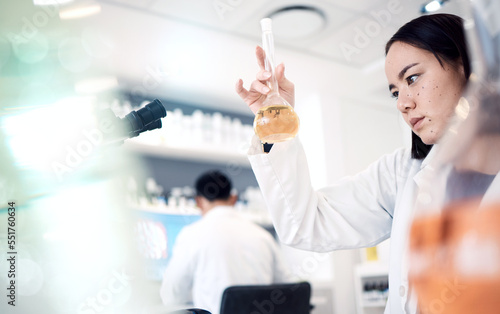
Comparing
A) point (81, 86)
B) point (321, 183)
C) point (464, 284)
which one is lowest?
point (464, 284)

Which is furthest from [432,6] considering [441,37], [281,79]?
[281,79]

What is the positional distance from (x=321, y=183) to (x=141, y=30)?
200cm

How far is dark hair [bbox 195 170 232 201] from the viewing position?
2.60m

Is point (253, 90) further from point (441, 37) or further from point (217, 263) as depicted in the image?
point (217, 263)

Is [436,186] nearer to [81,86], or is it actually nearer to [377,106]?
[81,86]

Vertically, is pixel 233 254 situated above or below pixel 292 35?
below

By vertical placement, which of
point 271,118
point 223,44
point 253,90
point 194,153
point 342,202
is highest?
point 223,44

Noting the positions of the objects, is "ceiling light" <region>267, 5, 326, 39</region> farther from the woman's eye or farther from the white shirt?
the woman's eye

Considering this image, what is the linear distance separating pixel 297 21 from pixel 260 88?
6.59ft

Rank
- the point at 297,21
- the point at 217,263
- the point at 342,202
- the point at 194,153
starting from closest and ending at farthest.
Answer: the point at 342,202, the point at 217,263, the point at 297,21, the point at 194,153

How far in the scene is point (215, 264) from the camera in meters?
2.21

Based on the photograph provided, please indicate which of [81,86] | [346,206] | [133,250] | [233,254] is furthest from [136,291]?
[233,254]

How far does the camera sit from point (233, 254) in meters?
2.24

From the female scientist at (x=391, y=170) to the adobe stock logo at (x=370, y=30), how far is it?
1.88 m
